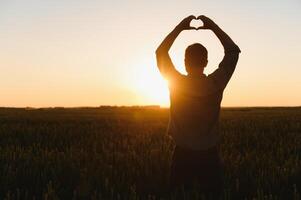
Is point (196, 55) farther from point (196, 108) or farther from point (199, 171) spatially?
A: point (199, 171)

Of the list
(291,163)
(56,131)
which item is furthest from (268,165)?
(56,131)

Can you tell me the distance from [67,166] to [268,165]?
346 centimetres

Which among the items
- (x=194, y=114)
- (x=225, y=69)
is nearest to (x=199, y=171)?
(x=194, y=114)

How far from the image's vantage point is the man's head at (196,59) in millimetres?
6465

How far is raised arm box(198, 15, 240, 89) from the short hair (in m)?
0.19

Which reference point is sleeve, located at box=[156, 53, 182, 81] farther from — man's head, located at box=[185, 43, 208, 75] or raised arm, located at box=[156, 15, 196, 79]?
man's head, located at box=[185, 43, 208, 75]

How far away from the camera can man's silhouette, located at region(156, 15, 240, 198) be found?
6434 mm

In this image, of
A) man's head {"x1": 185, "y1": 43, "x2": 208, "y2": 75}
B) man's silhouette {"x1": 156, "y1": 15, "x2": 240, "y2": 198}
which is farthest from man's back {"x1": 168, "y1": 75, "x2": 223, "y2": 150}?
man's head {"x1": 185, "y1": 43, "x2": 208, "y2": 75}

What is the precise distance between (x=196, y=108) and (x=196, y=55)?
2.16ft

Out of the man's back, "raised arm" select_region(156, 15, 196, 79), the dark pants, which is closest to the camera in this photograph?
"raised arm" select_region(156, 15, 196, 79)

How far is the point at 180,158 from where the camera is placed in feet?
22.6

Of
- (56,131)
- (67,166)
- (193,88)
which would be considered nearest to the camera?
(193,88)

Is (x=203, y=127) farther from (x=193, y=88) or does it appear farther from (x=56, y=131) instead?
(x=56, y=131)

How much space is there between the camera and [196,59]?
6496 mm
